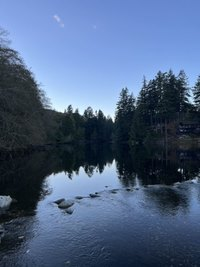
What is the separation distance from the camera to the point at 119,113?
82875mm

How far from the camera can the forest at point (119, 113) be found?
19.6 meters

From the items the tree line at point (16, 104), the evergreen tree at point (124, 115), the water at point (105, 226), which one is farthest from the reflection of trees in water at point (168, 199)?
the evergreen tree at point (124, 115)

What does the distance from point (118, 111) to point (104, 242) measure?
7608cm

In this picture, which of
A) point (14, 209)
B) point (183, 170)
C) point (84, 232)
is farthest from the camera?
point (183, 170)

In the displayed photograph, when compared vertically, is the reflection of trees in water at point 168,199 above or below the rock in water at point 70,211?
above

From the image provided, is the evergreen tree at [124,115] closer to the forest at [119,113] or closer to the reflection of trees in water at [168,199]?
the forest at [119,113]

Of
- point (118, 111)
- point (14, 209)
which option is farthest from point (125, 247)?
point (118, 111)

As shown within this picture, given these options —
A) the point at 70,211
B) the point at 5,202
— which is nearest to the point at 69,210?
the point at 70,211

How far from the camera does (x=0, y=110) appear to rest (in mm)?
16562

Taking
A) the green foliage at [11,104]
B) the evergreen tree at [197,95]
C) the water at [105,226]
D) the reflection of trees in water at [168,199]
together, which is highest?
the evergreen tree at [197,95]

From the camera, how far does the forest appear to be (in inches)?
771

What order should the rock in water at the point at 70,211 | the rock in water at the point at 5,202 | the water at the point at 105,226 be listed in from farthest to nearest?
the rock in water at the point at 5,202, the rock in water at the point at 70,211, the water at the point at 105,226

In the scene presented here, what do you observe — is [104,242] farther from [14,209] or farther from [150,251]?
[14,209]

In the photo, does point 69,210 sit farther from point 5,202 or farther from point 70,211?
point 5,202
